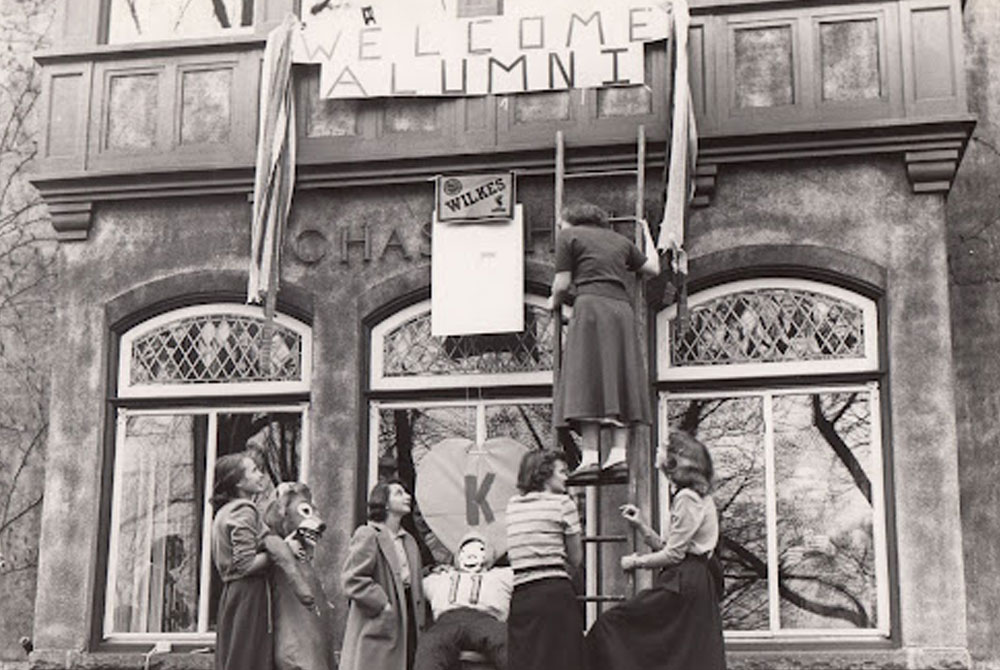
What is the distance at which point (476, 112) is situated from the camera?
12.4 metres

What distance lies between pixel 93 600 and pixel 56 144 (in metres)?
3.46

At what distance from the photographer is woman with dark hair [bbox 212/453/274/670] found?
9875mm

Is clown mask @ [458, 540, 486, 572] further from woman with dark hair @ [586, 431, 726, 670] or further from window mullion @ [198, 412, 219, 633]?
window mullion @ [198, 412, 219, 633]

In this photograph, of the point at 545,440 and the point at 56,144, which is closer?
the point at 545,440

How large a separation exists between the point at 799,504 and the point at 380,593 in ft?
10.2

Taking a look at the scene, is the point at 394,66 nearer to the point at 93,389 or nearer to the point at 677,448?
the point at 93,389

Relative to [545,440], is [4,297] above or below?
above

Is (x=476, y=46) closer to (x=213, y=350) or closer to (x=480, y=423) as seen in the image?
(x=480, y=423)

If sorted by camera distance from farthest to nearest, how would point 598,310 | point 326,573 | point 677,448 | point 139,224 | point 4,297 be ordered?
point 4,297 → point 139,224 → point 326,573 → point 598,310 → point 677,448

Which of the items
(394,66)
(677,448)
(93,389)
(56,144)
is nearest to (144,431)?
(93,389)

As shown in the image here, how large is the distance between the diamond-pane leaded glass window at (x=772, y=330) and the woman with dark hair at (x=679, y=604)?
2532 millimetres

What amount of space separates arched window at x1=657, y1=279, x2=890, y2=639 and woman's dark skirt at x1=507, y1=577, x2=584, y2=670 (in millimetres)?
2726

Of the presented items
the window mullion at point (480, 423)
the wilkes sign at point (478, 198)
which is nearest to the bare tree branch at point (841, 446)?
the window mullion at point (480, 423)

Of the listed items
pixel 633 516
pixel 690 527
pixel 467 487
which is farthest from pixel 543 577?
pixel 467 487
